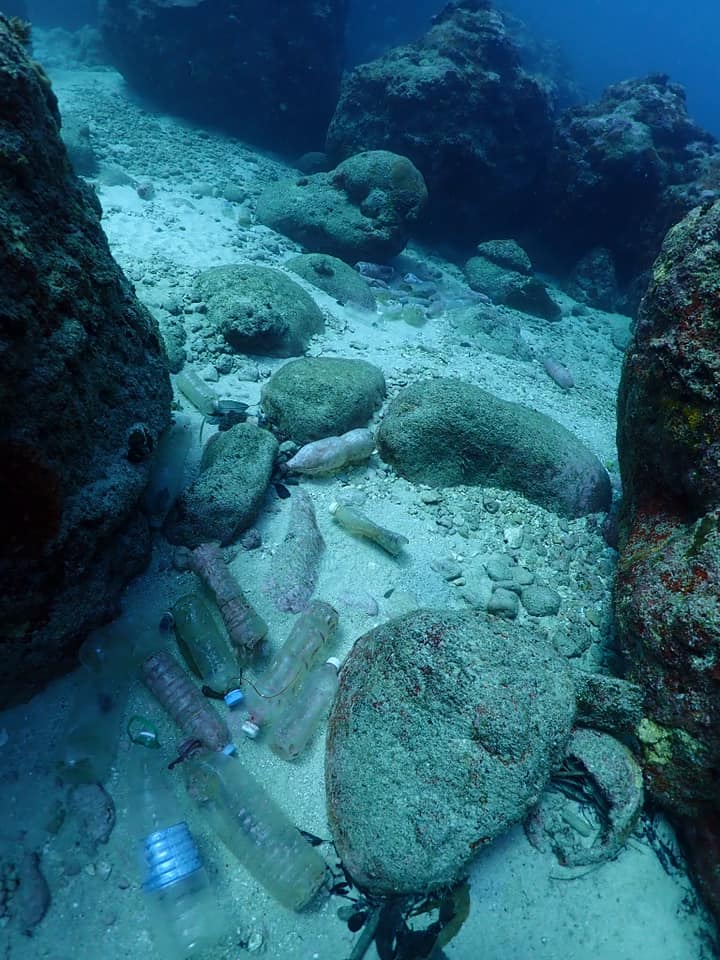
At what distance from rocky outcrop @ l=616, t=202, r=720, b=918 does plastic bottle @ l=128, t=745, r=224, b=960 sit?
2197mm

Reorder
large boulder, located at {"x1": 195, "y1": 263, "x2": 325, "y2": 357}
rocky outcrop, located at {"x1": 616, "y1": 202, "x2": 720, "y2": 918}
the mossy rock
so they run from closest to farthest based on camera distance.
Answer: rocky outcrop, located at {"x1": 616, "y1": 202, "x2": 720, "y2": 918}
large boulder, located at {"x1": 195, "y1": 263, "x2": 325, "y2": 357}
the mossy rock

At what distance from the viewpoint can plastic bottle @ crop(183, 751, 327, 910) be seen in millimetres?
2240

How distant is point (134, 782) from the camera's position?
238 centimetres

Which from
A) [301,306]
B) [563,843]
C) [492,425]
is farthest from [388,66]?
[563,843]

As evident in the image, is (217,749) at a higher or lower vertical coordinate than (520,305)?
lower

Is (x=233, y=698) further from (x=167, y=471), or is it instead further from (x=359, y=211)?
(x=359, y=211)

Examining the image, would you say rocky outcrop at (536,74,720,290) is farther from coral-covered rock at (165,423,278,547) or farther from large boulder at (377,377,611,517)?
coral-covered rock at (165,423,278,547)

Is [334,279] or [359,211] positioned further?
[359,211]

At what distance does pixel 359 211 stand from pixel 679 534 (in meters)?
8.03

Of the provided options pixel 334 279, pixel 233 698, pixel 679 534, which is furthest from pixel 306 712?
pixel 334 279

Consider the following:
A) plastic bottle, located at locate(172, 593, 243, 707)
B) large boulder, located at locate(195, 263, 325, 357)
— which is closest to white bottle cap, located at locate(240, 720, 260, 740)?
plastic bottle, located at locate(172, 593, 243, 707)

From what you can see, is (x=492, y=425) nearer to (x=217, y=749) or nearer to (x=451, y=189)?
(x=217, y=749)

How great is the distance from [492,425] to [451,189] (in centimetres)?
837

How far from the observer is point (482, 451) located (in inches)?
173
